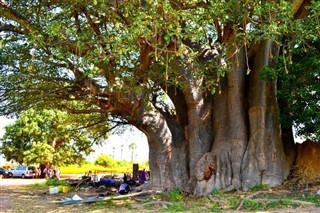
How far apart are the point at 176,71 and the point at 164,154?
3.10 meters

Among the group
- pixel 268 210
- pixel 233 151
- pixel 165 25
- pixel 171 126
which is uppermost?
pixel 165 25

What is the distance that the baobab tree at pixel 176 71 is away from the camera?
732cm

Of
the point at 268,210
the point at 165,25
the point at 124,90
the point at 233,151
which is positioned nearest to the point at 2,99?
the point at 124,90

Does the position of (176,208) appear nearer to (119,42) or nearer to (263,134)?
(263,134)

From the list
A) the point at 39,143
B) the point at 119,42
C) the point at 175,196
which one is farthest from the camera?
the point at 39,143

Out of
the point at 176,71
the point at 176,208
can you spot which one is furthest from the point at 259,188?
the point at 176,71

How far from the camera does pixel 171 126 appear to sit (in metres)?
12.5

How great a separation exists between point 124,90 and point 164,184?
3823mm

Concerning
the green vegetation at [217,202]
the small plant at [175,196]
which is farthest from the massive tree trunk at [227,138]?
the green vegetation at [217,202]

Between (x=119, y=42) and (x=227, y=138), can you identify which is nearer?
(x=119, y=42)

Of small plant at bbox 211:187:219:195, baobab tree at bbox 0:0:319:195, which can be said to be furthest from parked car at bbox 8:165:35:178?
small plant at bbox 211:187:219:195

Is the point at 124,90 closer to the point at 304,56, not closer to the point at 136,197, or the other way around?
the point at 136,197

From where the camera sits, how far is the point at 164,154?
1185 cm

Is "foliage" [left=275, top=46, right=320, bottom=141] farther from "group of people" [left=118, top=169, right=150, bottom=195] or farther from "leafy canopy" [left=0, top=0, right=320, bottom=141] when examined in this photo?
"group of people" [left=118, top=169, right=150, bottom=195]
